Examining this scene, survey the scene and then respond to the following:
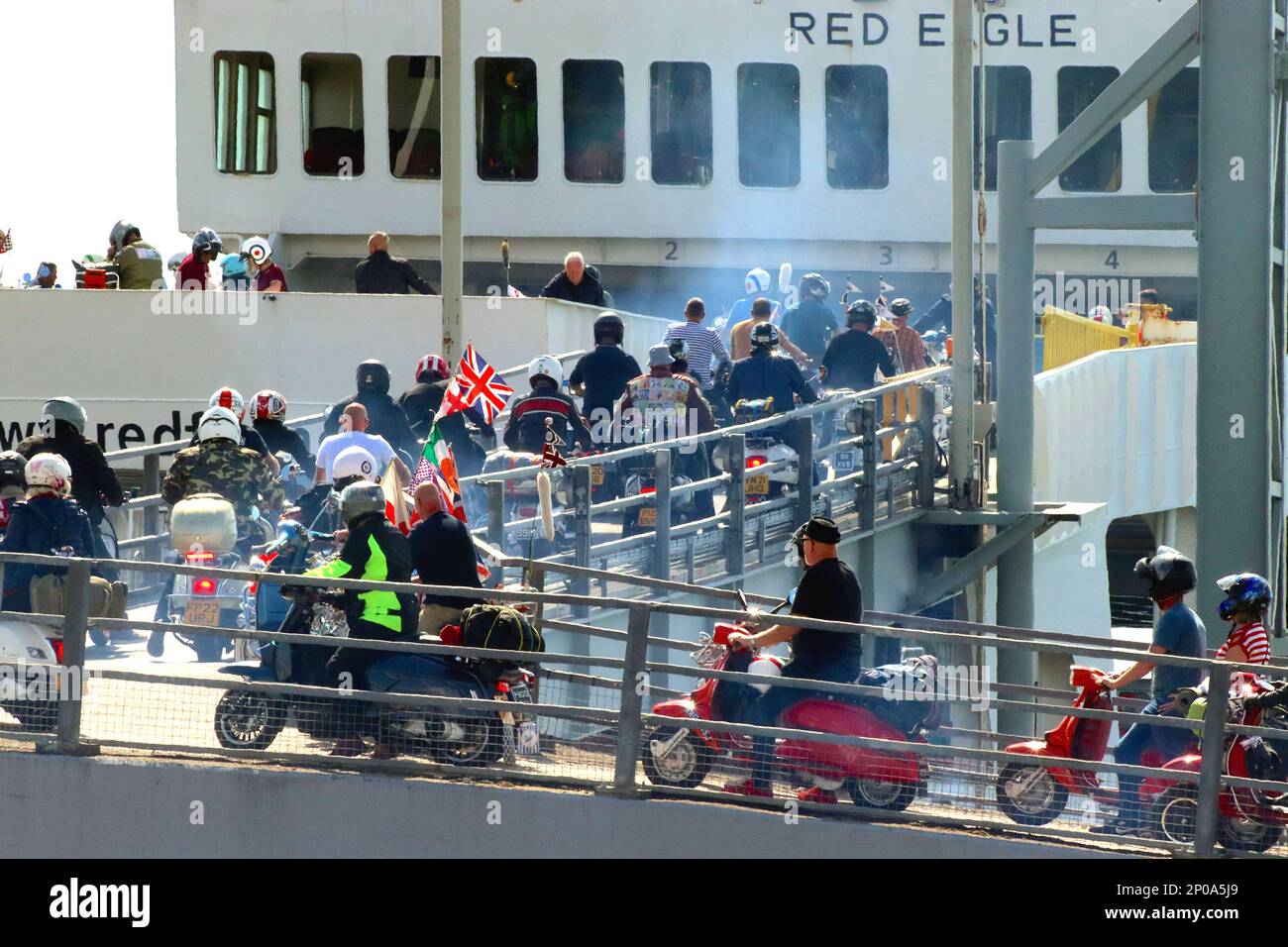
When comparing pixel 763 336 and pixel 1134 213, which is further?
pixel 763 336

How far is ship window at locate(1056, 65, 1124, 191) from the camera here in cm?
2691

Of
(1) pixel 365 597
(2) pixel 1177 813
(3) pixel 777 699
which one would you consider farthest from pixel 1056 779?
(1) pixel 365 597

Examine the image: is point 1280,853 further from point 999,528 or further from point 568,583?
point 999,528

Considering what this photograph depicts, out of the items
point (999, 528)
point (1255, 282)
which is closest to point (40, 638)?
point (1255, 282)

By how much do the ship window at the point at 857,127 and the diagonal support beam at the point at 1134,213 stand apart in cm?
1294

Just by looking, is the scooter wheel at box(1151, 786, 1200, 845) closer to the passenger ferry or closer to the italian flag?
the italian flag

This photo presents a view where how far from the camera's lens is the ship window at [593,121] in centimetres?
2658

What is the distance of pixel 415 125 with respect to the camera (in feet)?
87.0

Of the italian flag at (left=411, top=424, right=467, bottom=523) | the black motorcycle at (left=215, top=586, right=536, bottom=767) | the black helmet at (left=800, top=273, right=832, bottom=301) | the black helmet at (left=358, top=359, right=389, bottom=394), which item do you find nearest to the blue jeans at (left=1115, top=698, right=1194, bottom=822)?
the black motorcycle at (left=215, top=586, right=536, bottom=767)

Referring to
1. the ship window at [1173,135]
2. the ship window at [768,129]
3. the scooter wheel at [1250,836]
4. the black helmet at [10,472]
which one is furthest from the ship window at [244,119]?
the scooter wheel at [1250,836]

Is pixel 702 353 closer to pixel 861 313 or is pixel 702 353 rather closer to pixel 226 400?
pixel 861 313

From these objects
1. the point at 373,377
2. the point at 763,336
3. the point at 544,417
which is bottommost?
the point at 544,417

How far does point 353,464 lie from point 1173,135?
19.2m
